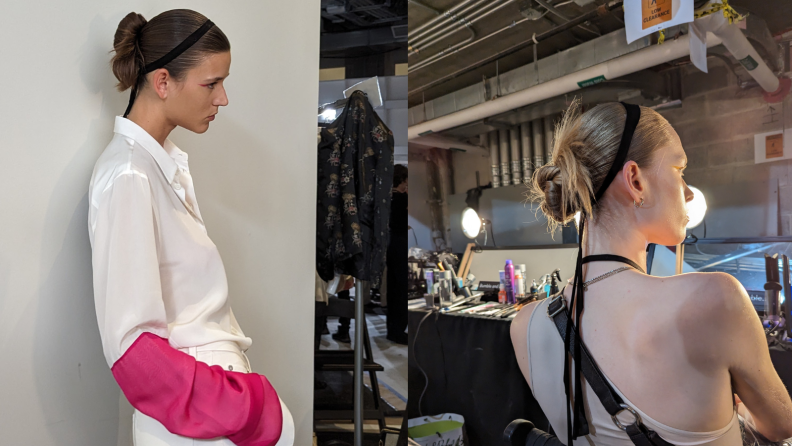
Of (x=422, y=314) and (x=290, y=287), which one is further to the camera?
(x=422, y=314)

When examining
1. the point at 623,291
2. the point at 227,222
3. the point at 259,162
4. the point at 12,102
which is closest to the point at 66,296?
the point at 12,102

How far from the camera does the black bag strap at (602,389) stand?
36.3 inches

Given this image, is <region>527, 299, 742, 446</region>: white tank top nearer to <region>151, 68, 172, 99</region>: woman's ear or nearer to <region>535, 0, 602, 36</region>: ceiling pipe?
<region>535, 0, 602, 36</region>: ceiling pipe

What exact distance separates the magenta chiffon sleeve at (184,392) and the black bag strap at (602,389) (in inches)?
26.5

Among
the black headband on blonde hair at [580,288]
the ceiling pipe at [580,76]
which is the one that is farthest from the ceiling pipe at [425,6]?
the black headband on blonde hair at [580,288]

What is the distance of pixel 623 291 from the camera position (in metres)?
0.98

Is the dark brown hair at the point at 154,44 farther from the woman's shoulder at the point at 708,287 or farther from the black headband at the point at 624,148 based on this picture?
the woman's shoulder at the point at 708,287

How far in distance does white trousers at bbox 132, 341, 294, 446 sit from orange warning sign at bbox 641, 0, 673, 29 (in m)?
1.11

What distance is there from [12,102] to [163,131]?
229 mm

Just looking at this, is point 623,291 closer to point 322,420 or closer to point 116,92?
point 322,420

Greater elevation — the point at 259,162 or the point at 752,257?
the point at 259,162

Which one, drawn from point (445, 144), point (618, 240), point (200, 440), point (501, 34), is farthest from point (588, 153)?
point (200, 440)

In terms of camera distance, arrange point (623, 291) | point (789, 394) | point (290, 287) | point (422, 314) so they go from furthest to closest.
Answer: point (422, 314) < point (290, 287) < point (623, 291) < point (789, 394)

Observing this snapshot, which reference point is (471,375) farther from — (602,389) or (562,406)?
(602,389)
